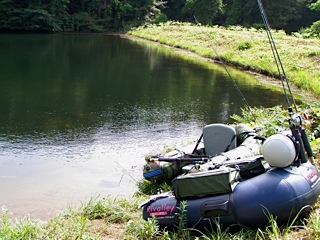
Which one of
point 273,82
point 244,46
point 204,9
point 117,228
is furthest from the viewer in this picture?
point 204,9

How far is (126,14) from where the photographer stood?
3850cm

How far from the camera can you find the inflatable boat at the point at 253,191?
3012mm

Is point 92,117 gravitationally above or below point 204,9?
below

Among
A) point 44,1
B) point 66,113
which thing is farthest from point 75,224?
point 44,1

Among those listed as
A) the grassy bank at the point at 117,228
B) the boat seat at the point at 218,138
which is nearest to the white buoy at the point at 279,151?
the grassy bank at the point at 117,228

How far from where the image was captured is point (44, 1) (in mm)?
35469

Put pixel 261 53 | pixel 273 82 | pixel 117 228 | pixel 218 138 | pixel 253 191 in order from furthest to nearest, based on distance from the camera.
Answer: pixel 261 53
pixel 273 82
pixel 218 138
pixel 117 228
pixel 253 191

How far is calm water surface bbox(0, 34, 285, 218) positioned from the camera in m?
5.06

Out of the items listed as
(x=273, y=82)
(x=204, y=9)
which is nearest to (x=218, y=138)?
(x=273, y=82)

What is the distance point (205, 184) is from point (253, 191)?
1.18 ft

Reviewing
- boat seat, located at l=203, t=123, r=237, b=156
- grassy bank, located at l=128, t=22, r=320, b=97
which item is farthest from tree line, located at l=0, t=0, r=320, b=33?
boat seat, located at l=203, t=123, r=237, b=156

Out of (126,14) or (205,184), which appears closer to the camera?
(205,184)

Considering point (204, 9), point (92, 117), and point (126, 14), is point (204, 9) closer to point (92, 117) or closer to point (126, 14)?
point (126, 14)

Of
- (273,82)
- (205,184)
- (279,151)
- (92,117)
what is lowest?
(92,117)
